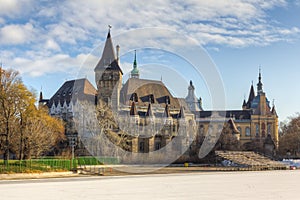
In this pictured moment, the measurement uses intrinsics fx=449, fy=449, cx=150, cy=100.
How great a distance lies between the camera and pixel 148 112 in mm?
86812

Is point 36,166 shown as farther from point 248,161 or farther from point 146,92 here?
point 146,92

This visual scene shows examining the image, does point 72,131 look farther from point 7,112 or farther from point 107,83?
point 7,112

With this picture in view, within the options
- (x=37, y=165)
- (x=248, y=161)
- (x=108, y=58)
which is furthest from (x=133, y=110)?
(x=37, y=165)

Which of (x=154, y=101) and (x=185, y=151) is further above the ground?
(x=154, y=101)

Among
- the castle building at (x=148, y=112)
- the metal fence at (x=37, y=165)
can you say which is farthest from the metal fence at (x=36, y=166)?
the castle building at (x=148, y=112)

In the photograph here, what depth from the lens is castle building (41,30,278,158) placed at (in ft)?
257

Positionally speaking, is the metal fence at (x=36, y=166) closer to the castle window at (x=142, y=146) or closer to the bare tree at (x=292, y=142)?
the castle window at (x=142, y=146)

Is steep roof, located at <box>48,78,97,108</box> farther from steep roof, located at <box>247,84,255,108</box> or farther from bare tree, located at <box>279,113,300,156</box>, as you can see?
steep roof, located at <box>247,84,255,108</box>

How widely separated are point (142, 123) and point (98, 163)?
29160 millimetres

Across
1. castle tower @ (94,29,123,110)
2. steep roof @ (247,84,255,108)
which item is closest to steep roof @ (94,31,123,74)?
castle tower @ (94,29,123,110)

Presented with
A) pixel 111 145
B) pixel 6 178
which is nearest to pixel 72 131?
pixel 111 145

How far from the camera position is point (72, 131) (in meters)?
68.5

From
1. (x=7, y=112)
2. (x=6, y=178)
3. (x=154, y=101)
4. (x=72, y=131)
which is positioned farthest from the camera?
(x=154, y=101)

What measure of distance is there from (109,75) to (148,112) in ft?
40.4
